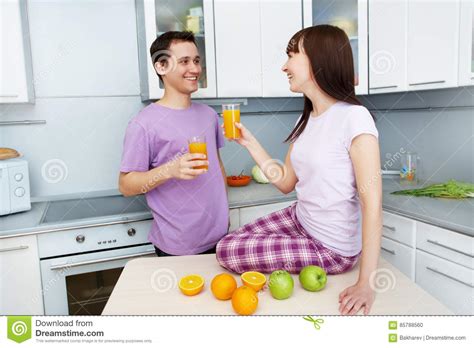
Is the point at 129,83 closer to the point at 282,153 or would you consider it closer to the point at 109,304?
the point at 282,153

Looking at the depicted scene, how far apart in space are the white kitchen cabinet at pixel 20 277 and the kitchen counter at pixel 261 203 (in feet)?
0.19

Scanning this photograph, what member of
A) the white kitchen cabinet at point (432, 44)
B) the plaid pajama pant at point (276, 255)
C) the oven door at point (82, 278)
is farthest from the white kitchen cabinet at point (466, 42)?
the oven door at point (82, 278)

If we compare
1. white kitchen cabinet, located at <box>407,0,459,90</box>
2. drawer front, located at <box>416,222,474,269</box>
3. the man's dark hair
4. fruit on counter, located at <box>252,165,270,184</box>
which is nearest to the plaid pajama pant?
drawer front, located at <box>416,222,474,269</box>

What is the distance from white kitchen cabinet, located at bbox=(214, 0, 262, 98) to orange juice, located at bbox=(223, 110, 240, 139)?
929 mm

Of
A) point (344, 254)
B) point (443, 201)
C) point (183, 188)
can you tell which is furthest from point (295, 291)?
point (443, 201)

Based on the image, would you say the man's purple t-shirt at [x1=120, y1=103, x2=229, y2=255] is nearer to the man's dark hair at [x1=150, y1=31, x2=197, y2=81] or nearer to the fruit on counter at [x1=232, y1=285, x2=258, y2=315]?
the man's dark hair at [x1=150, y1=31, x2=197, y2=81]

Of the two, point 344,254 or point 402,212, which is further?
point 402,212

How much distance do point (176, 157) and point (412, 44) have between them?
129 cm

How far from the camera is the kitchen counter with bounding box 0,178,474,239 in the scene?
171 centimetres

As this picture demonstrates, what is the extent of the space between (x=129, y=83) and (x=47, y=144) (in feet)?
1.82

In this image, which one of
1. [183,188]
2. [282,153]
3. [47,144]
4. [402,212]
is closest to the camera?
[183,188]

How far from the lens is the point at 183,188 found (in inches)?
65.0

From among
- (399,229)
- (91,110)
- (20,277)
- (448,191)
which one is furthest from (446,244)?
(91,110)

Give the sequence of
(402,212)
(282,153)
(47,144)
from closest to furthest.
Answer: (402,212) → (47,144) → (282,153)
